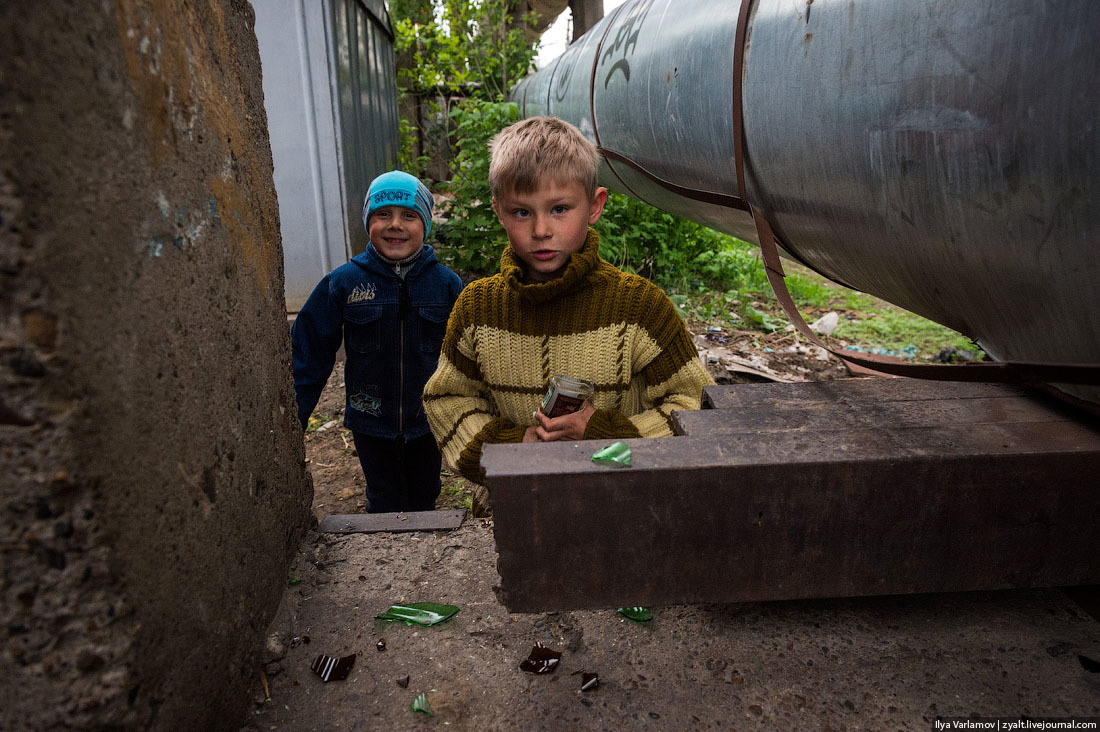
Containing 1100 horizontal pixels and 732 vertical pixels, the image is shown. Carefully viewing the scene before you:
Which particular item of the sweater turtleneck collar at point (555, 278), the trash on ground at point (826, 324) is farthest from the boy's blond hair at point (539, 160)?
the trash on ground at point (826, 324)

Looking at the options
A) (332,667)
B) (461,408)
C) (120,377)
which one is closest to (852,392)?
(461,408)

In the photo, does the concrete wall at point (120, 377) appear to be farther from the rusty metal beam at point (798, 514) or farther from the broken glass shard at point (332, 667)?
the rusty metal beam at point (798, 514)

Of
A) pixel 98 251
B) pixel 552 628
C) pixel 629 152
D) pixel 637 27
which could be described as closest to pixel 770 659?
pixel 552 628

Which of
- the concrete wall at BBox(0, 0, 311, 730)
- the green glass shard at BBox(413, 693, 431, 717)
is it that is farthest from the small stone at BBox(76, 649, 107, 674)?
the green glass shard at BBox(413, 693, 431, 717)

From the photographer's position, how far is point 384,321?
244 centimetres

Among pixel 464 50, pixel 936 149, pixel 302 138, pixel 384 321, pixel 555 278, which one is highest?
pixel 464 50

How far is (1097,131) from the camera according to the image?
812 millimetres

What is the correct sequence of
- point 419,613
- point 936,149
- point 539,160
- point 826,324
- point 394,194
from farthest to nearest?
point 826,324 → point 394,194 → point 539,160 → point 419,613 → point 936,149

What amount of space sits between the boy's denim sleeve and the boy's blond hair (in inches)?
45.6

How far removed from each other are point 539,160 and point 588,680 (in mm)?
1092

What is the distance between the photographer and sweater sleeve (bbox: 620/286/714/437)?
5.10ft

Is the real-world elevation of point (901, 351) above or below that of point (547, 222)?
below

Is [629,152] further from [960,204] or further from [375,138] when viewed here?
[375,138]

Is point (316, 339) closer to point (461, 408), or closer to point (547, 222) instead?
point (461, 408)
